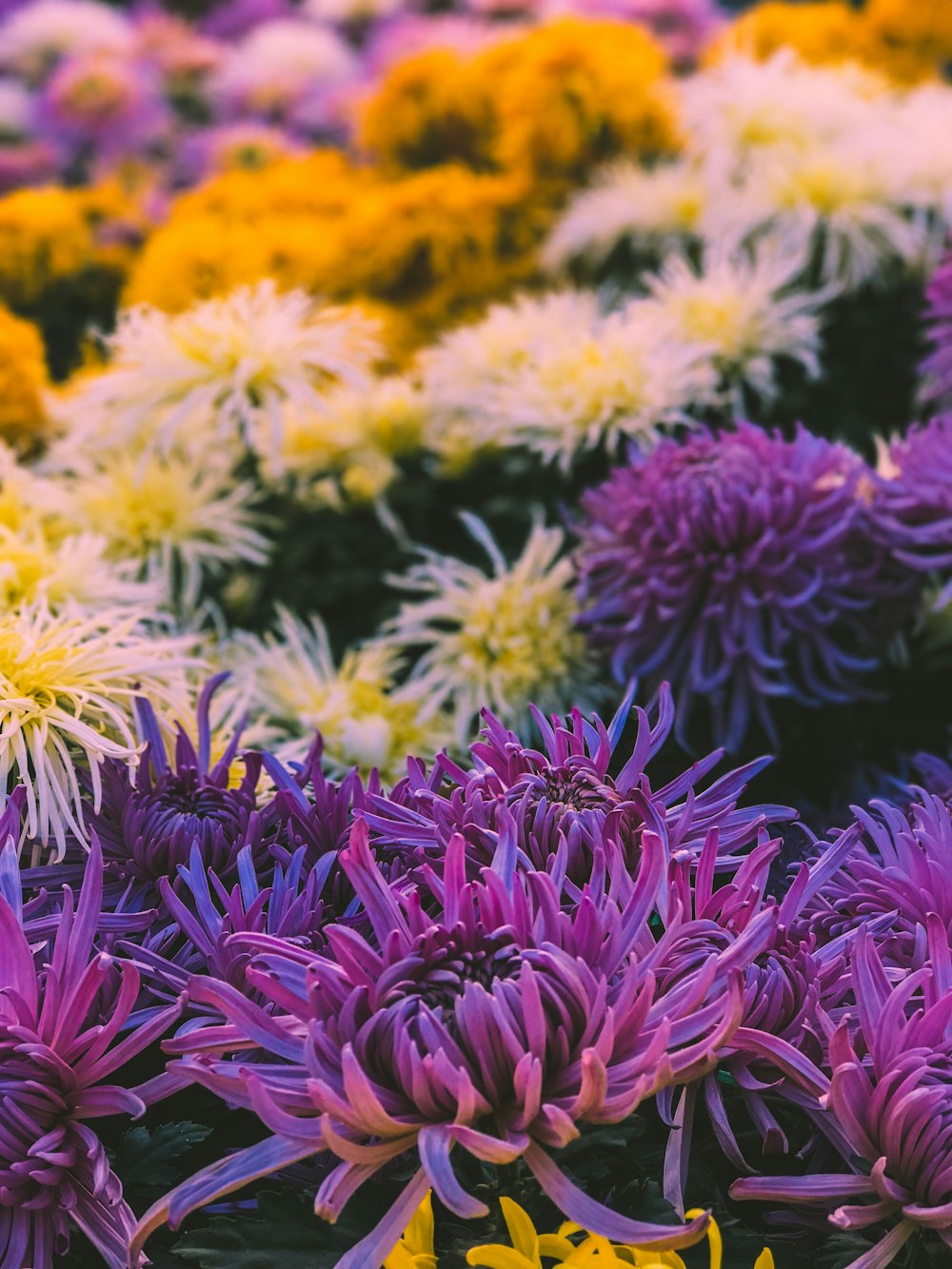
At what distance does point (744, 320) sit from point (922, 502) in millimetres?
326

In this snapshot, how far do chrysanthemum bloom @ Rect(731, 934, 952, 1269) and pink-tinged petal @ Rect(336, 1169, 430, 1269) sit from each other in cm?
10

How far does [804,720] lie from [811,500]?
14 centimetres

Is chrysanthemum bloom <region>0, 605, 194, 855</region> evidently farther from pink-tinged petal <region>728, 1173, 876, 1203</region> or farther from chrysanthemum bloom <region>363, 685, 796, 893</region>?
pink-tinged petal <region>728, 1173, 876, 1203</region>

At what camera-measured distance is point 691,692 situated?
29.0 inches

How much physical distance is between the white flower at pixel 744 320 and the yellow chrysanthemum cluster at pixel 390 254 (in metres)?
0.31

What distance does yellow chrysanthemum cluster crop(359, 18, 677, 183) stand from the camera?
53.3 inches

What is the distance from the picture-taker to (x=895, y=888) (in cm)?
48

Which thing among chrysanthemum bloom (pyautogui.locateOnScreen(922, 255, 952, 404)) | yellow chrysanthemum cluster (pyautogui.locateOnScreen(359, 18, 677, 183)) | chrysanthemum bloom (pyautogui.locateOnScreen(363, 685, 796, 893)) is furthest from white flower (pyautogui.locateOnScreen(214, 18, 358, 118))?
chrysanthemum bloom (pyautogui.locateOnScreen(363, 685, 796, 893))

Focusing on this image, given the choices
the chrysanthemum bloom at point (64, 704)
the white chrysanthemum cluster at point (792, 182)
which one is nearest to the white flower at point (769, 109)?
the white chrysanthemum cluster at point (792, 182)

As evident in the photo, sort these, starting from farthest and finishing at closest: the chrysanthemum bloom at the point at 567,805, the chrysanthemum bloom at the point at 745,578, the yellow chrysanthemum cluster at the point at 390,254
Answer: the yellow chrysanthemum cluster at the point at 390,254
the chrysanthemum bloom at the point at 745,578
the chrysanthemum bloom at the point at 567,805

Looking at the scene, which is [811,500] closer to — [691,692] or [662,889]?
[691,692]

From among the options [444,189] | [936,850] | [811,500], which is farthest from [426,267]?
[936,850]

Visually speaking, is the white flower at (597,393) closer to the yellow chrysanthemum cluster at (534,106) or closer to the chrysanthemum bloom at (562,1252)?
the yellow chrysanthemum cluster at (534,106)

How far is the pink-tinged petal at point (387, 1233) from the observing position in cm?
35
